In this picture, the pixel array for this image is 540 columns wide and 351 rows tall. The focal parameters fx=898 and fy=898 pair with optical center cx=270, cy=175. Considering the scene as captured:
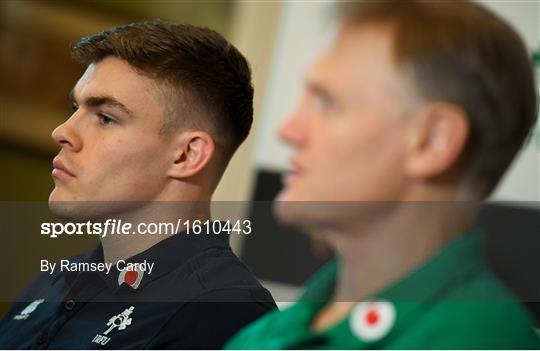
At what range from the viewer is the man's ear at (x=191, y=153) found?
112cm

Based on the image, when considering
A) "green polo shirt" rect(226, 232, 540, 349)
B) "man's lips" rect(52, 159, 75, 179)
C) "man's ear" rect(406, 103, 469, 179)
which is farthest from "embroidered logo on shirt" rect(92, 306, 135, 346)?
"man's ear" rect(406, 103, 469, 179)

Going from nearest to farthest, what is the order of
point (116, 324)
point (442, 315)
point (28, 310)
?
point (442, 315)
point (116, 324)
point (28, 310)

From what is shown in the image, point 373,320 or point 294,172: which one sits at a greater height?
point 294,172

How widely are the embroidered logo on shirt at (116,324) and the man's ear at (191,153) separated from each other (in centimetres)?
18

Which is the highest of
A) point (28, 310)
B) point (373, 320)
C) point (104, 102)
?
point (104, 102)

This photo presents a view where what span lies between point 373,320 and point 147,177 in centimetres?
45

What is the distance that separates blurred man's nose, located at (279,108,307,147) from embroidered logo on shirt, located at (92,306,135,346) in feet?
1.27

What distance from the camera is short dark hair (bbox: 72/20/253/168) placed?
1.13m

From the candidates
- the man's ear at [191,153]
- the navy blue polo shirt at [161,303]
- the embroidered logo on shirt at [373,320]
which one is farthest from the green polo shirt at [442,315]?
the man's ear at [191,153]

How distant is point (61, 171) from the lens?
1.10 meters

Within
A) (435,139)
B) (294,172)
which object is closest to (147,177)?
(294,172)

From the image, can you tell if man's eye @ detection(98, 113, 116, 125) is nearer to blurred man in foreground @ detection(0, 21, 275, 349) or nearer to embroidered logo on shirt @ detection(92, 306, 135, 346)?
blurred man in foreground @ detection(0, 21, 275, 349)

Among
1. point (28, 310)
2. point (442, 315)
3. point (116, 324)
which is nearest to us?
point (442, 315)

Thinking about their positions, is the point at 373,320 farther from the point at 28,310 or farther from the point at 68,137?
the point at 28,310
